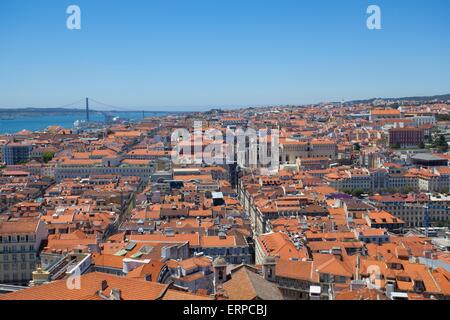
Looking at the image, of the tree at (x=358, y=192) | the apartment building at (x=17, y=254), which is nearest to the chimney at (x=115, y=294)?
the apartment building at (x=17, y=254)

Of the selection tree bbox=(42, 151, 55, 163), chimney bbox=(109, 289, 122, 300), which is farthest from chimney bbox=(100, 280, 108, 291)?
tree bbox=(42, 151, 55, 163)

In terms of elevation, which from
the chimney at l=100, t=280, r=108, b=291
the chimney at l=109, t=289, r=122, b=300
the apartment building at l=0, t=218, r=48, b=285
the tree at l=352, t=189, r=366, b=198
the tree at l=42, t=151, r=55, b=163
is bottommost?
the tree at l=352, t=189, r=366, b=198

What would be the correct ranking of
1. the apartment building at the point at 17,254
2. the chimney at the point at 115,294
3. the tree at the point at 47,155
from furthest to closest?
the tree at the point at 47,155 → the apartment building at the point at 17,254 → the chimney at the point at 115,294

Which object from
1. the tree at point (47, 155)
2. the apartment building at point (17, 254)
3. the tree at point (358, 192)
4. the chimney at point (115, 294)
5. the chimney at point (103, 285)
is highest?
the chimney at point (115, 294)

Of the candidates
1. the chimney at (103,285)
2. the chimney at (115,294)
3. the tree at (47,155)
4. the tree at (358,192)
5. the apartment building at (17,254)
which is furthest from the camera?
the tree at (47,155)

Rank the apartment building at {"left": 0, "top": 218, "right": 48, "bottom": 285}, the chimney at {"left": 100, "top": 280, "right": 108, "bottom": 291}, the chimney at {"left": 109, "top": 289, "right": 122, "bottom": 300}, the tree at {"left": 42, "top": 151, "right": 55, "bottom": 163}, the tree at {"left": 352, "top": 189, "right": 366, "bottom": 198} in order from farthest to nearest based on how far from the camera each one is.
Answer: the tree at {"left": 42, "top": 151, "right": 55, "bottom": 163} < the tree at {"left": 352, "top": 189, "right": 366, "bottom": 198} < the apartment building at {"left": 0, "top": 218, "right": 48, "bottom": 285} < the chimney at {"left": 100, "top": 280, "right": 108, "bottom": 291} < the chimney at {"left": 109, "top": 289, "right": 122, "bottom": 300}

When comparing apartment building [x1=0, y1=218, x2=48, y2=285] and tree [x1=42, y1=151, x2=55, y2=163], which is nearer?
apartment building [x1=0, y1=218, x2=48, y2=285]

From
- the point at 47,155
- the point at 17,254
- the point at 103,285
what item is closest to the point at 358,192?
the point at 17,254

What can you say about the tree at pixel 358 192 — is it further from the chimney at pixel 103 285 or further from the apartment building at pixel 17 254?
the chimney at pixel 103 285

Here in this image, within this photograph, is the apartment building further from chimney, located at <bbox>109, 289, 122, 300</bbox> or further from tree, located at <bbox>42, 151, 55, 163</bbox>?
tree, located at <bbox>42, 151, 55, 163</bbox>
